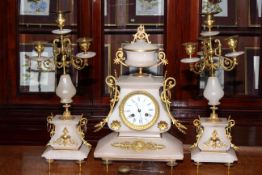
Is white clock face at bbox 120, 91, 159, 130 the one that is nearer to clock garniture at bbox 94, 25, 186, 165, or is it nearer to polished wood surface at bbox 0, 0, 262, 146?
clock garniture at bbox 94, 25, 186, 165

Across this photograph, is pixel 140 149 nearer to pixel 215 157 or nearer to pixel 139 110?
pixel 139 110

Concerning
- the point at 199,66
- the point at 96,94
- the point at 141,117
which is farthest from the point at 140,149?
the point at 96,94

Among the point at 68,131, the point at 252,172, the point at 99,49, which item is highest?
the point at 99,49

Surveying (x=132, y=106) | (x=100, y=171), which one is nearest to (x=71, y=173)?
(x=100, y=171)

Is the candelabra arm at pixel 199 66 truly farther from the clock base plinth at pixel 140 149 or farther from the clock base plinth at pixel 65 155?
the clock base plinth at pixel 65 155

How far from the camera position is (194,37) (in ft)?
8.66

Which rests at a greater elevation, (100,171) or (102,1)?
(102,1)

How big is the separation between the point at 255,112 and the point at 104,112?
0.67m

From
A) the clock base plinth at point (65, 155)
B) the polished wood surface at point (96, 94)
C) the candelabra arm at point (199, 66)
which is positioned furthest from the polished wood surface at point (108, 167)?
the polished wood surface at point (96, 94)

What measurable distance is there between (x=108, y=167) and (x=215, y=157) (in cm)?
37

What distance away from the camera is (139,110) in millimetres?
2100

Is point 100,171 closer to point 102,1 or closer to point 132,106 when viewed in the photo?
point 132,106

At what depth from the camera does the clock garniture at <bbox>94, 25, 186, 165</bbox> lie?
2082mm

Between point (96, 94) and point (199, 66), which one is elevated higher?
point (199, 66)
